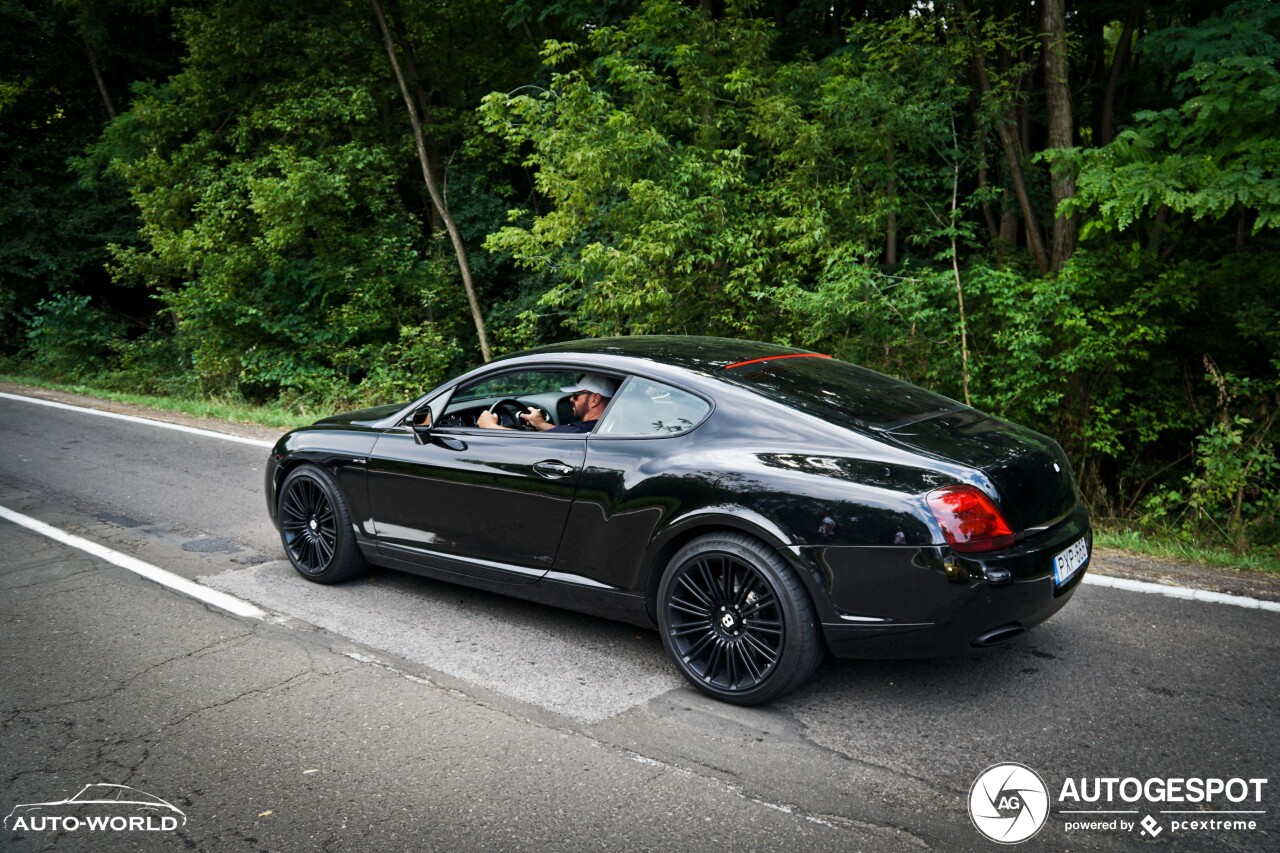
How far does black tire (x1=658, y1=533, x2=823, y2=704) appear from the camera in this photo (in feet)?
12.1

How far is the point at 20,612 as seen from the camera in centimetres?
528

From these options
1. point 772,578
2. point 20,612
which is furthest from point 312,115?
point 772,578

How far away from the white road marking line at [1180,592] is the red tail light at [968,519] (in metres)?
2.13

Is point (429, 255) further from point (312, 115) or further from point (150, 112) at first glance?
point (150, 112)

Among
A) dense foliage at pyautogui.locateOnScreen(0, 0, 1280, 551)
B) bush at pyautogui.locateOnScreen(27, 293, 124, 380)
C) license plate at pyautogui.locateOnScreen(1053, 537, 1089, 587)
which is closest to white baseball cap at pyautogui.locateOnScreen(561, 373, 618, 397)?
license plate at pyautogui.locateOnScreen(1053, 537, 1089, 587)

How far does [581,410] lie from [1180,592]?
3.45 metres

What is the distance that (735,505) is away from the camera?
382cm

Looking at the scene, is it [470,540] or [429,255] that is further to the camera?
[429,255]

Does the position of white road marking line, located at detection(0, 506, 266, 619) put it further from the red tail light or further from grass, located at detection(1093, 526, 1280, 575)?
grass, located at detection(1093, 526, 1280, 575)

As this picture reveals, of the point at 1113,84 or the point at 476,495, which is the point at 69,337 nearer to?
the point at 476,495

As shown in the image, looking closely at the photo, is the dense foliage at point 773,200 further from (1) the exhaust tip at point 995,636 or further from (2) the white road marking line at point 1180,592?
(1) the exhaust tip at point 995,636

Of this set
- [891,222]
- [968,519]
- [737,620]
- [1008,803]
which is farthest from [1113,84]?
[1008,803]

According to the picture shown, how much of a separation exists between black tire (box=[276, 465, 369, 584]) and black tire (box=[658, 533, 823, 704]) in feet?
7.47

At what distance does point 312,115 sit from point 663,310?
9.71m
